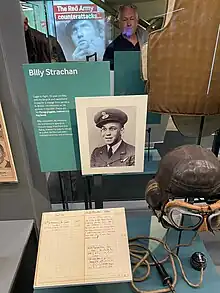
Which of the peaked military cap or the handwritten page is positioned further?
the peaked military cap

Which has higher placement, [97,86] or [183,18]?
[183,18]

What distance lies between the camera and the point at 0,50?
0.92 meters

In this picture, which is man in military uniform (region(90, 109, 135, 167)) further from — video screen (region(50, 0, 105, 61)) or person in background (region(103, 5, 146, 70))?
video screen (region(50, 0, 105, 61))

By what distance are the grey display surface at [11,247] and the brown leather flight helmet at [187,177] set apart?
56 centimetres

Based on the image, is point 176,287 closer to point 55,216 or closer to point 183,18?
point 55,216

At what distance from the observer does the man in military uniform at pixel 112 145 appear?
89 centimetres

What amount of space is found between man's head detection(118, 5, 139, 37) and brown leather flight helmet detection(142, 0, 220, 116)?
15 cm

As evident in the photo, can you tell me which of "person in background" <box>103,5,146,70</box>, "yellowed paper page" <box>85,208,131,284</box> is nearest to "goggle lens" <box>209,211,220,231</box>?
"yellowed paper page" <box>85,208,131,284</box>

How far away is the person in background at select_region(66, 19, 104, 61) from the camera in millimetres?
1419

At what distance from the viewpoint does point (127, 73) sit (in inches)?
40.9

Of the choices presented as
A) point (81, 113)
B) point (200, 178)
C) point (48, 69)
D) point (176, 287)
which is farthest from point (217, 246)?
point (48, 69)

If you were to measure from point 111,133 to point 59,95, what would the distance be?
7.9 inches

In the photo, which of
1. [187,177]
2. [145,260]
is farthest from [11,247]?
[187,177]

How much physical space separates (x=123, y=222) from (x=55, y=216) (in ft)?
0.72
